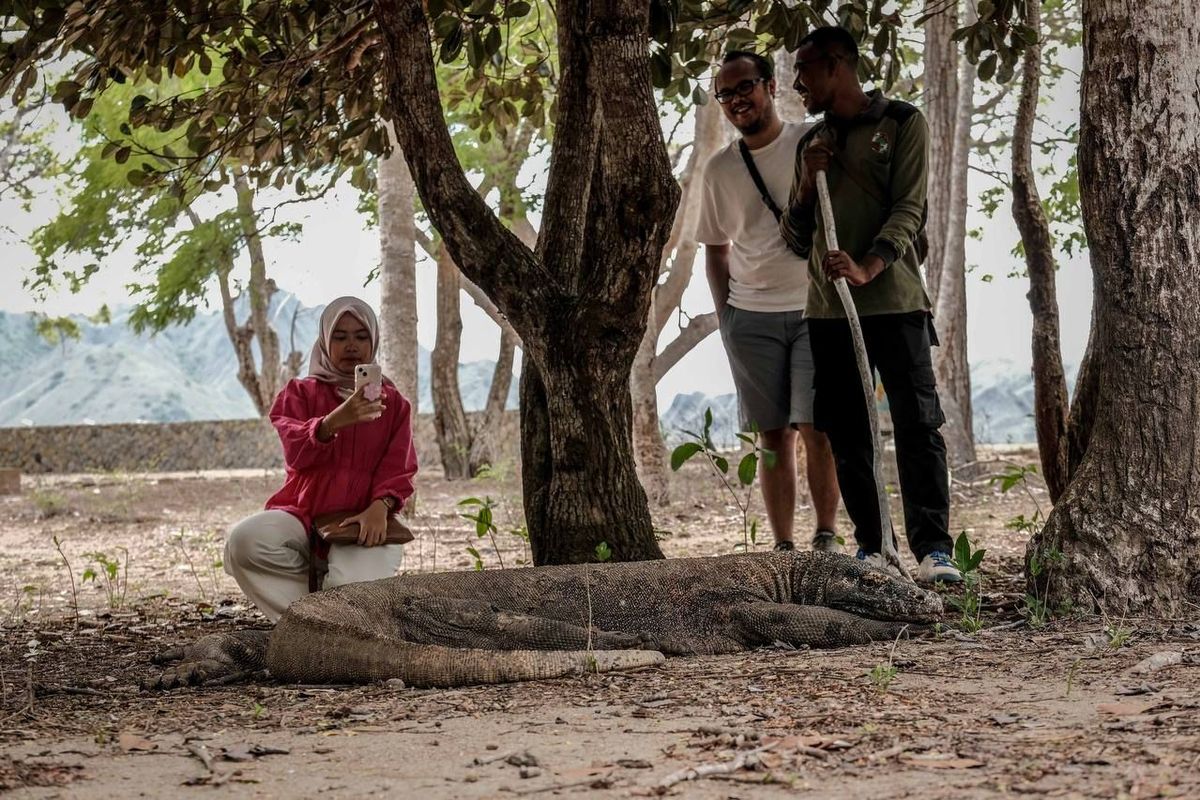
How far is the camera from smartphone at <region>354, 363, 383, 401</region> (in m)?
3.92

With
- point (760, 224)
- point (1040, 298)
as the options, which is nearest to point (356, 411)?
point (760, 224)

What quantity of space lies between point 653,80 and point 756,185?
66cm

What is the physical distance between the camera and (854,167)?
13.6 ft

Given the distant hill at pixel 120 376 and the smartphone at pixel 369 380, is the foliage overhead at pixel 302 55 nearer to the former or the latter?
the smartphone at pixel 369 380

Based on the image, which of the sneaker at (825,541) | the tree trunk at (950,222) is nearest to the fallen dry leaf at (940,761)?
the sneaker at (825,541)

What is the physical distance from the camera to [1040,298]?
4.85 m


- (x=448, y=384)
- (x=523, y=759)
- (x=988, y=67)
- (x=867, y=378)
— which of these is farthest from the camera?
(x=448, y=384)

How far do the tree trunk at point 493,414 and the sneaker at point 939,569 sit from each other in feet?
33.8

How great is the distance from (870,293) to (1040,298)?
109 cm

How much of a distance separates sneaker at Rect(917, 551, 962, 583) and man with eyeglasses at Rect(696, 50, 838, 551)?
0.47 m

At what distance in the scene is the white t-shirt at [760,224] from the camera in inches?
178

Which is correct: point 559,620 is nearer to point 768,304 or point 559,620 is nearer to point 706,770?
point 768,304

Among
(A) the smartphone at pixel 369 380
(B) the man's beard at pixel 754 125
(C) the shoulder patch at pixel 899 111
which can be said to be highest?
(B) the man's beard at pixel 754 125

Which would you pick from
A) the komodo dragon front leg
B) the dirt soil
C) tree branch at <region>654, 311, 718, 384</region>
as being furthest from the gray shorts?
tree branch at <region>654, 311, 718, 384</region>
